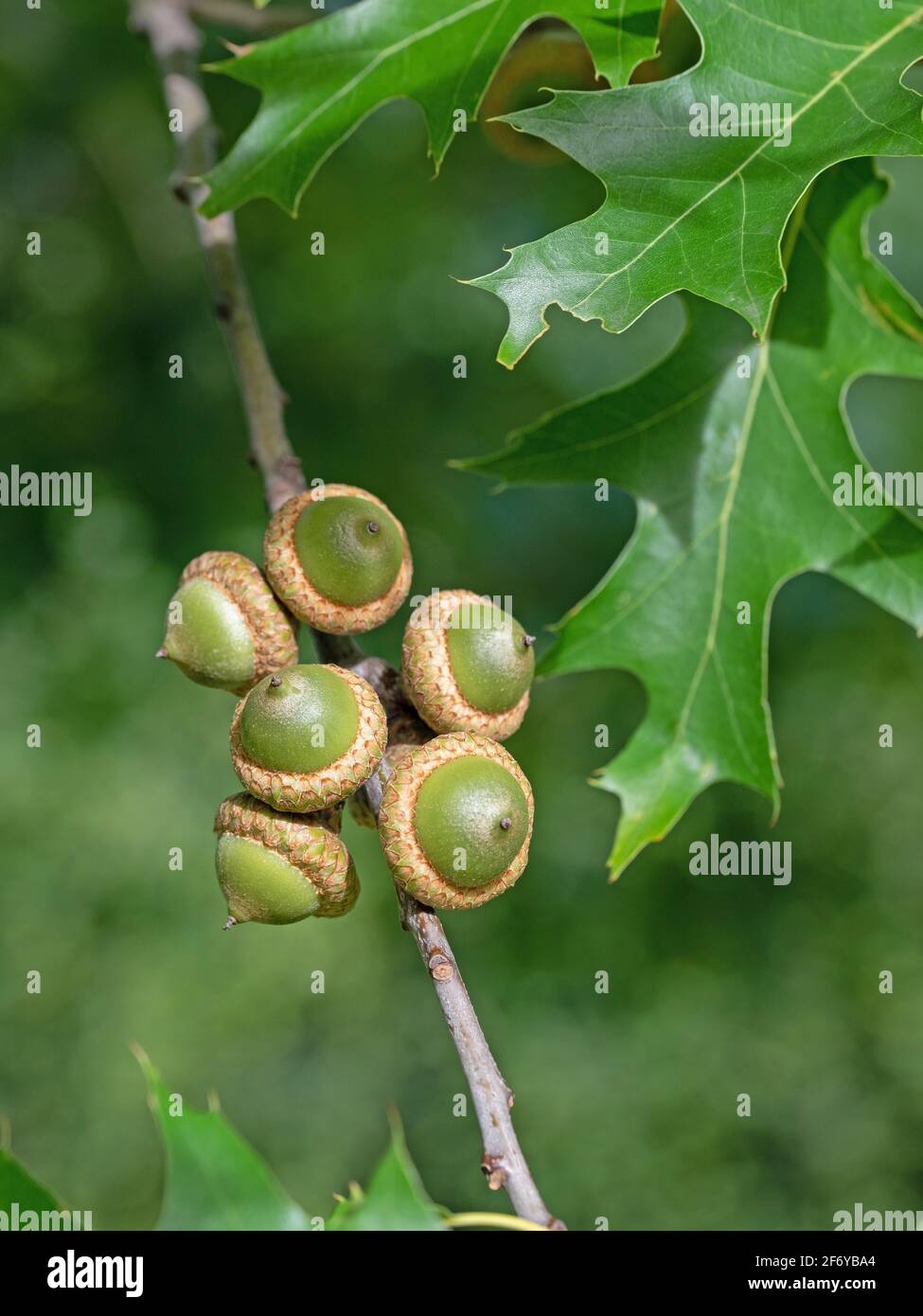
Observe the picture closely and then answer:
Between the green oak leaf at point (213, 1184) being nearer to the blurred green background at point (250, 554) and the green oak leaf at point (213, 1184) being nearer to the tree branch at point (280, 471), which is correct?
the tree branch at point (280, 471)

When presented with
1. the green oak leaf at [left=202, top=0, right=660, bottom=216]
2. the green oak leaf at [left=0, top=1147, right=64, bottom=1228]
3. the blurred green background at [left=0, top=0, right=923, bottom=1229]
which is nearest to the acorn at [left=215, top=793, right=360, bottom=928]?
the green oak leaf at [left=0, top=1147, right=64, bottom=1228]

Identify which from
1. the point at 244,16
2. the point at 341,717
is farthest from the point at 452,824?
the point at 244,16

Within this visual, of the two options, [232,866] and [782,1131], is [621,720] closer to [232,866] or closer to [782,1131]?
[782,1131]

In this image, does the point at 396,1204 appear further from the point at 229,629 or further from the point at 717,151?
the point at 717,151

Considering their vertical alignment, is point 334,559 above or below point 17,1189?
above

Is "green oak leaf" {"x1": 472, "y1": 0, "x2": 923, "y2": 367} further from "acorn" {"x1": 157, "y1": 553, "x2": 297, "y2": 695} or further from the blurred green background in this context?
the blurred green background

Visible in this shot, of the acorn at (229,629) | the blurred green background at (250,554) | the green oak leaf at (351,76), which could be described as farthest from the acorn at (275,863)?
the blurred green background at (250,554)

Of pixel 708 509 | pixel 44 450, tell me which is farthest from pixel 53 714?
pixel 708 509
